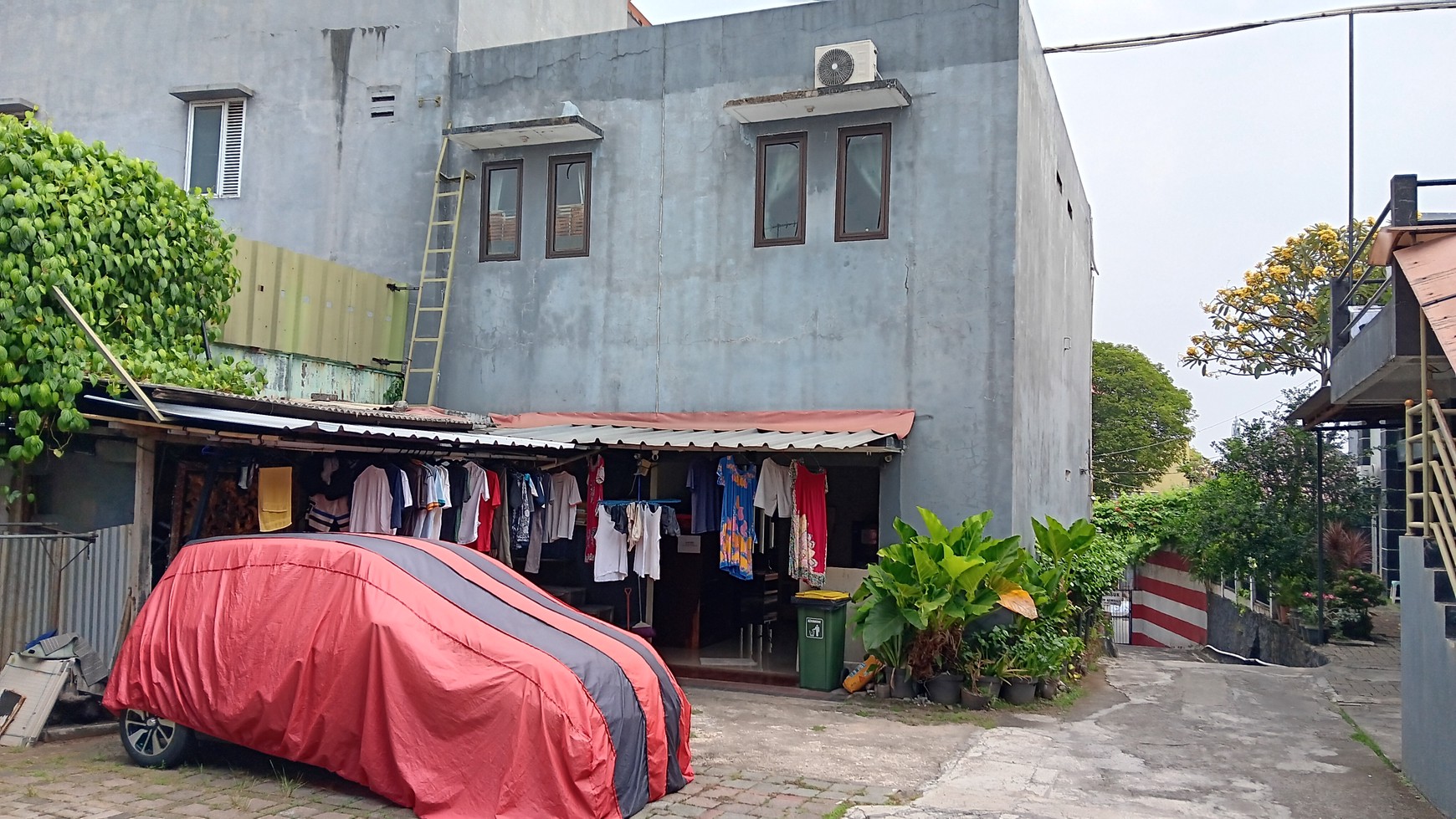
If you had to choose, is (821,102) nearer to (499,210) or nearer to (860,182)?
(860,182)

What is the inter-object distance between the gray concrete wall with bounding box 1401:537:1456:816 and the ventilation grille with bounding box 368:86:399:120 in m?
12.9

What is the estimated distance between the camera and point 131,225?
1071 cm

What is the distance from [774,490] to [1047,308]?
16.5ft

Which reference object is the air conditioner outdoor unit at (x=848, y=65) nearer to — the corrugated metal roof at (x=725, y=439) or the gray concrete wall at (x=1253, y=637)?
the corrugated metal roof at (x=725, y=439)

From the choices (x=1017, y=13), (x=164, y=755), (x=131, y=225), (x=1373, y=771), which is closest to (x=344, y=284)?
(x=131, y=225)

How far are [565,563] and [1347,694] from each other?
9381mm

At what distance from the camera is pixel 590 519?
42.8 feet

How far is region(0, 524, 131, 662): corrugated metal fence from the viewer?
30.8 ft

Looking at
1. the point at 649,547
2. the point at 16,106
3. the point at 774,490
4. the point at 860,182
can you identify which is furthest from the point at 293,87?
the point at 774,490

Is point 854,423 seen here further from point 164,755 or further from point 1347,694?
point 164,755

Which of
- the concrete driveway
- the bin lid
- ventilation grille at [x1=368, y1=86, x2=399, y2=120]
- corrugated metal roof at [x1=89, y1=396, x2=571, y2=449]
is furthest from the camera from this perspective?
ventilation grille at [x1=368, y1=86, x2=399, y2=120]

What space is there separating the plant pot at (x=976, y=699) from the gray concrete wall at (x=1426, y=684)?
3573mm

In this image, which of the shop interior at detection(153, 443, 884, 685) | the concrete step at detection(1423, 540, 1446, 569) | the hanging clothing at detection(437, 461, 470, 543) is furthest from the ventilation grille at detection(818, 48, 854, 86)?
the concrete step at detection(1423, 540, 1446, 569)

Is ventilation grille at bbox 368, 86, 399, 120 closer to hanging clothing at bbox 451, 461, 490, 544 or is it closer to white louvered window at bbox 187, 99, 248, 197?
white louvered window at bbox 187, 99, 248, 197
